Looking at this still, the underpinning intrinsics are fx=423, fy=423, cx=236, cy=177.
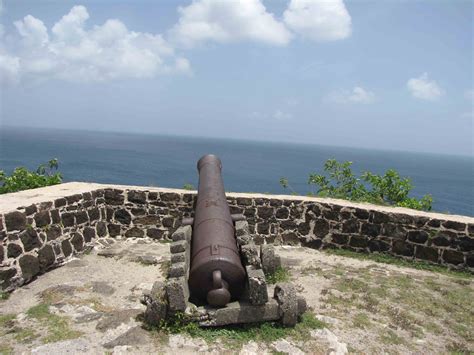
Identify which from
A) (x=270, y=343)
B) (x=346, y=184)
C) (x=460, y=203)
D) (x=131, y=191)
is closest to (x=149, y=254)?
(x=131, y=191)

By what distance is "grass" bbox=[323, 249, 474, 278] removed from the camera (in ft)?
24.6

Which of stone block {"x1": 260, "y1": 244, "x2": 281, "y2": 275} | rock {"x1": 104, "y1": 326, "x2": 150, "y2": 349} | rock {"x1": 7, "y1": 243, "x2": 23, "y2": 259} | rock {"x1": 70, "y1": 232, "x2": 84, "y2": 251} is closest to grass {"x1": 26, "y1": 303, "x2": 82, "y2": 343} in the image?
rock {"x1": 104, "y1": 326, "x2": 150, "y2": 349}

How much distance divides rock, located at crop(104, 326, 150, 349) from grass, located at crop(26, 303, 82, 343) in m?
0.45

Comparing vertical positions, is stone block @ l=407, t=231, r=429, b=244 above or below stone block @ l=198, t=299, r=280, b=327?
above

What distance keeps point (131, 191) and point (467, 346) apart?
6.70 meters

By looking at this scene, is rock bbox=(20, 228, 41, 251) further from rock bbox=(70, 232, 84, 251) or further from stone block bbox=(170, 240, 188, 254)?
stone block bbox=(170, 240, 188, 254)

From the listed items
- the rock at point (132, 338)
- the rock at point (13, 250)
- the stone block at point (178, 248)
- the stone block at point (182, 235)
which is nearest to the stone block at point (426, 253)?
the stone block at point (182, 235)

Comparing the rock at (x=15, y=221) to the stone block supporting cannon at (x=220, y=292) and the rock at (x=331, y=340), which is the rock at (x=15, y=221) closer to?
the stone block supporting cannon at (x=220, y=292)

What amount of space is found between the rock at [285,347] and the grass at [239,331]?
9 centimetres

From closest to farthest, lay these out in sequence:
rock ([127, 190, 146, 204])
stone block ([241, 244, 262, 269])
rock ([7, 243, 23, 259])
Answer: stone block ([241, 244, 262, 269])
rock ([7, 243, 23, 259])
rock ([127, 190, 146, 204])

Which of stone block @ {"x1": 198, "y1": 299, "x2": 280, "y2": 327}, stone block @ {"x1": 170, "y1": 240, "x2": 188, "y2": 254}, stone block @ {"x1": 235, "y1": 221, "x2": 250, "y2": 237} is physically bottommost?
stone block @ {"x1": 198, "y1": 299, "x2": 280, "y2": 327}

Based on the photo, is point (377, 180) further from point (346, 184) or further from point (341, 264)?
point (341, 264)

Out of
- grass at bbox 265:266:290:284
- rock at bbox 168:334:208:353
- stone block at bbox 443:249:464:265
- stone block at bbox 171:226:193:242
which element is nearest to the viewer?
rock at bbox 168:334:208:353

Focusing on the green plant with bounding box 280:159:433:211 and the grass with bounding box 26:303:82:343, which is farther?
the green plant with bounding box 280:159:433:211
